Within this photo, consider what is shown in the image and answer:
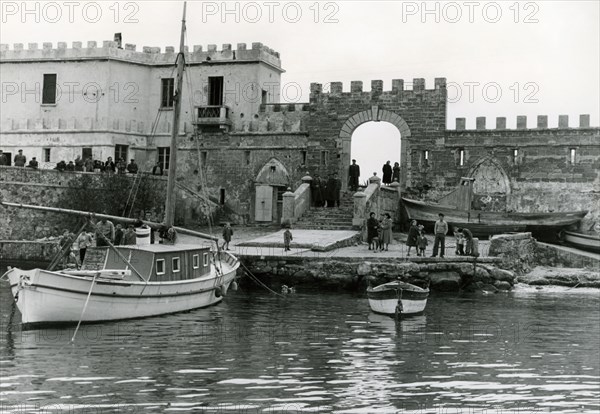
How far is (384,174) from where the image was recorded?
37.7m

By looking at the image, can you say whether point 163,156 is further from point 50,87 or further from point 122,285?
point 122,285

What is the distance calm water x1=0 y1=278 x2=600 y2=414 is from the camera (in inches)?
491

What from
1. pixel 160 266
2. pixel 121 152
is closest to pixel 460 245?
pixel 160 266

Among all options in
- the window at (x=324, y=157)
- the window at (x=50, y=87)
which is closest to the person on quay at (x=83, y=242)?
the window at (x=324, y=157)

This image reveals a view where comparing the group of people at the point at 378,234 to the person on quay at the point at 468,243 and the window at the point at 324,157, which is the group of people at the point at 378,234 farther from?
the window at the point at 324,157

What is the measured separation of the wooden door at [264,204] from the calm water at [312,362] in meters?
15.9

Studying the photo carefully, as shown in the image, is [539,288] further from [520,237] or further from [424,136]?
[424,136]

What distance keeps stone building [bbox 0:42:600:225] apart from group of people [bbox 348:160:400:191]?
18.4 inches

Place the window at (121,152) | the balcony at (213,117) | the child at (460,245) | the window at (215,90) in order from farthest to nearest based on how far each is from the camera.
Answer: the window at (215,90) → the window at (121,152) → the balcony at (213,117) → the child at (460,245)

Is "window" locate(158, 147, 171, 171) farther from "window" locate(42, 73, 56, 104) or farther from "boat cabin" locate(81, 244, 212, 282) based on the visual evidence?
"boat cabin" locate(81, 244, 212, 282)

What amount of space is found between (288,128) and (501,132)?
903 centimetres

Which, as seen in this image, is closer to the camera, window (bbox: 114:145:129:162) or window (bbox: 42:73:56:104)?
window (bbox: 114:145:129:162)

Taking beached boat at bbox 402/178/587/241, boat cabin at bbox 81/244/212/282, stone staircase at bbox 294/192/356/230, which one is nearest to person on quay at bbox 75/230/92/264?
boat cabin at bbox 81/244/212/282

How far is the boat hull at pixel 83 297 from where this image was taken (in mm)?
18984
